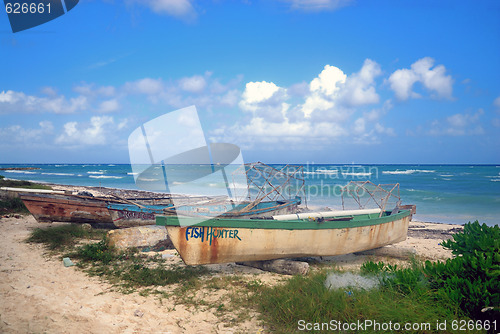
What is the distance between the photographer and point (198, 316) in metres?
5.00

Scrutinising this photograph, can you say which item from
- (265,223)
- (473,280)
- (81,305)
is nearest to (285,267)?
(265,223)

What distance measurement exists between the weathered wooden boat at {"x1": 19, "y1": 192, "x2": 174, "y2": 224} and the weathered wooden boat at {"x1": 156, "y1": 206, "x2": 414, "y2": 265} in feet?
19.3

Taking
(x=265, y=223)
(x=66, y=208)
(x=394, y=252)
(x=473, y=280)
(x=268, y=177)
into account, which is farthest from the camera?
(x=268, y=177)

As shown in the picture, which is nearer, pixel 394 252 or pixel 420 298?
pixel 420 298

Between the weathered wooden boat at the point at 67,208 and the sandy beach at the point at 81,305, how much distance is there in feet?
8.59

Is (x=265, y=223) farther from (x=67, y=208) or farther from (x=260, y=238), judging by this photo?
(x=67, y=208)

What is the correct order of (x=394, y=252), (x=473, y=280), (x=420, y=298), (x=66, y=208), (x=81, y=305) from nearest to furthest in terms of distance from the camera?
(x=473, y=280), (x=420, y=298), (x=81, y=305), (x=394, y=252), (x=66, y=208)

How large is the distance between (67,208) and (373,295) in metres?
10.7

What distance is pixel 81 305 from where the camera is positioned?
17.2ft

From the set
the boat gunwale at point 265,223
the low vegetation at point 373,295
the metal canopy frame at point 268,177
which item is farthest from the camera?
the metal canopy frame at point 268,177

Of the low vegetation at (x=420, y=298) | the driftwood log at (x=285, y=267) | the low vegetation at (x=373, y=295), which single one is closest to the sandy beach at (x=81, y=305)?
the driftwood log at (x=285, y=267)

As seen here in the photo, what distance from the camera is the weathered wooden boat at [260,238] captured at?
6371 millimetres

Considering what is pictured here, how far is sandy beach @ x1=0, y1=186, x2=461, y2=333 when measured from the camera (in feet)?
14.9

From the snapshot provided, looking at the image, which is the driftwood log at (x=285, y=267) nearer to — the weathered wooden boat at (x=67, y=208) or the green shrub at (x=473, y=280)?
the green shrub at (x=473, y=280)
